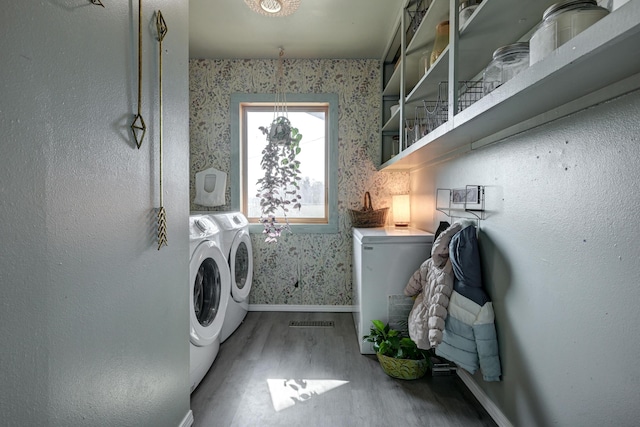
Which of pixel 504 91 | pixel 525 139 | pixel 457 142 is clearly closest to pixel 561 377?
pixel 525 139

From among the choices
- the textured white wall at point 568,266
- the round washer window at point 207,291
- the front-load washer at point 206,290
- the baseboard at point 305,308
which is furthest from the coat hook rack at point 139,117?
the baseboard at point 305,308

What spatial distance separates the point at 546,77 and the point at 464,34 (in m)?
0.62

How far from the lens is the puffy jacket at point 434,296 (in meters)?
1.68

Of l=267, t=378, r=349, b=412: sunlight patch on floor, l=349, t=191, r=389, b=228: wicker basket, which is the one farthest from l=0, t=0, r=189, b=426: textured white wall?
l=349, t=191, r=389, b=228: wicker basket

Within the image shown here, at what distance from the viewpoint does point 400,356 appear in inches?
80.1

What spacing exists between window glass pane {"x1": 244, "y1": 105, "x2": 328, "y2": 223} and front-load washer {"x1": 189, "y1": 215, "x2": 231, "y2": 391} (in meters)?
1.28

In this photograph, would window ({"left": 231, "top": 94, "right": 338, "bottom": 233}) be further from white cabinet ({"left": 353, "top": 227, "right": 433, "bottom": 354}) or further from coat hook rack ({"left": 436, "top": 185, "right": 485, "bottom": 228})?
coat hook rack ({"left": 436, "top": 185, "right": 485, "bottom": 228})

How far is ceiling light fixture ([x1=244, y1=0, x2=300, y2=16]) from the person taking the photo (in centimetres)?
208

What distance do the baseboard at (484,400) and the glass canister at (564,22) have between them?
1.51 m

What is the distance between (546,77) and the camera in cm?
85

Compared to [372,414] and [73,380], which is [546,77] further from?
[372,414]

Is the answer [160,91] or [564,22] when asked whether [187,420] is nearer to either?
[160,91]

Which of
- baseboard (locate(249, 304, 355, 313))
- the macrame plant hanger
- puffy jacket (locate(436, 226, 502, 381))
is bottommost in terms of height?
baseboard (locate(249, 304, 355, 313))

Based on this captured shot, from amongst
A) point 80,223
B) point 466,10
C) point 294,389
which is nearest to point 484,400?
point 294,389
